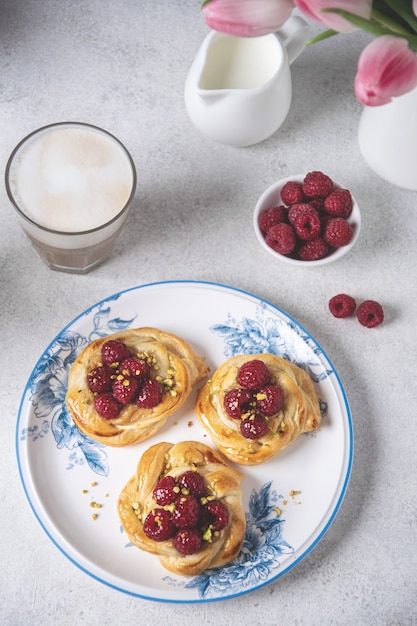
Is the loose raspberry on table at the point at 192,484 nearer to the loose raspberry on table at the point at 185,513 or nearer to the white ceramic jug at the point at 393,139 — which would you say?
the loose raspberry on table at the point at 185,513

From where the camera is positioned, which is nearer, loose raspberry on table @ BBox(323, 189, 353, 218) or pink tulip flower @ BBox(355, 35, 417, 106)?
pink tulip flower @ BBox(355, 35, 417, 106)

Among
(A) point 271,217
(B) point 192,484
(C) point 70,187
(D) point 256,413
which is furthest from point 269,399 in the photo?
(C) point 70,187

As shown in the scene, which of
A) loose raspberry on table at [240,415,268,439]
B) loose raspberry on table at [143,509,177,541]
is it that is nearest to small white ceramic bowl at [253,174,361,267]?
loose raspberry on table at [240,415,268,439]

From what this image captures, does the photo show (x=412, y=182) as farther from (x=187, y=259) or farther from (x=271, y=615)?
(x=271, y=615)

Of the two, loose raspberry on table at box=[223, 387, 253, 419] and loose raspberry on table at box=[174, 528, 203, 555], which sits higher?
loose raspberry on table at box=[223, 387, 253, 419]

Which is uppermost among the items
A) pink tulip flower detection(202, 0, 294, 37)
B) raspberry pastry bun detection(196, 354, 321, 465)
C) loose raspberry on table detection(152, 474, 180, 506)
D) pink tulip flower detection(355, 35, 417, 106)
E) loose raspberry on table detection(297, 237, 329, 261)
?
pink tulip flower detection(202, 0, 294, 37)

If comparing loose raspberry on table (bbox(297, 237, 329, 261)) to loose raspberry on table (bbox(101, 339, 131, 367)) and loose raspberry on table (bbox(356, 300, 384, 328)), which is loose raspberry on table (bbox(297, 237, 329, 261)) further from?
→ loose raspberry on table (bbox(101, 339, 131, 367))
